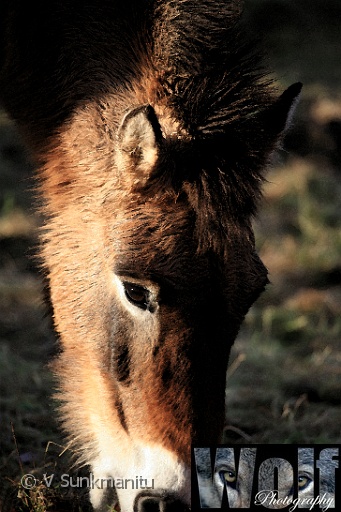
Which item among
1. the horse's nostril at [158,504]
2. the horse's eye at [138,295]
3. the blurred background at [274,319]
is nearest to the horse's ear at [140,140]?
the horse's eye at [138,295]

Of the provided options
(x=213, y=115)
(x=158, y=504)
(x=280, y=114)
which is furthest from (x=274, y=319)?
(x=158, y=504)

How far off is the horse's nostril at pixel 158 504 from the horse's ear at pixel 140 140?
1.39m

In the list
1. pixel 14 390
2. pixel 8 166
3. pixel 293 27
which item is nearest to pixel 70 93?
pixel 14 390

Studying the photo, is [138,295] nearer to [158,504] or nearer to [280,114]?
[158,504]

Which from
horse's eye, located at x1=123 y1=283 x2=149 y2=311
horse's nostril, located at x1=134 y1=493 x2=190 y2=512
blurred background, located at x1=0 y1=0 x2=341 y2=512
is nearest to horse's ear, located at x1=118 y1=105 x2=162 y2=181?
horse's eye, located at x1=123 y1=283 x2=149 y2=311

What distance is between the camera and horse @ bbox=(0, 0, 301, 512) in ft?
11.6

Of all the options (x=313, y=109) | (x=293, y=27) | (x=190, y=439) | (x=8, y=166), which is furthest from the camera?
(x=293, y=27)

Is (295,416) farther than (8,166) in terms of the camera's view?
No

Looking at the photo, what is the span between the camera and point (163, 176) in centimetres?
371

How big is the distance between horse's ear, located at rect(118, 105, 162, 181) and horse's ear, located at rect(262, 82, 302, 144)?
63 cm

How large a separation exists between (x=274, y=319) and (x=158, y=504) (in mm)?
3870

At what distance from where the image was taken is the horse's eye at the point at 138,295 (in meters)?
3.60

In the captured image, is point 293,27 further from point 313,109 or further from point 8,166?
point 8,166

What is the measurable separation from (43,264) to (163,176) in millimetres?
905
